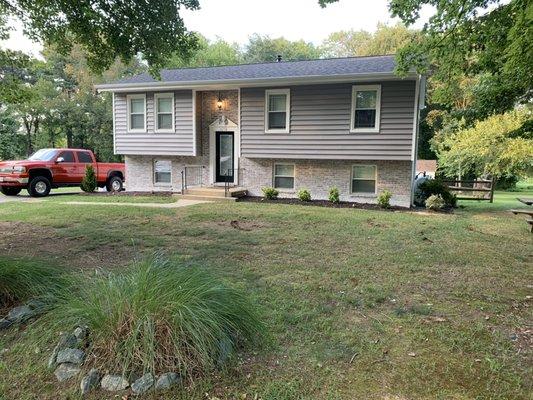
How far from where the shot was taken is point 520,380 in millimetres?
2713

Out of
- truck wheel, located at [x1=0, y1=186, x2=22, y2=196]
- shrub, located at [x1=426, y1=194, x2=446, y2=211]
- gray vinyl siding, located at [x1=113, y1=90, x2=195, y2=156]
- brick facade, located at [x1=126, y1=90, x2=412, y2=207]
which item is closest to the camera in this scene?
shrub, located at [x1=426, y1=194, x2=446, y2=211]

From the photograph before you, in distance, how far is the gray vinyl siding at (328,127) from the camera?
12078 millimetres

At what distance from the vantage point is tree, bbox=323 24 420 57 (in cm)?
3466

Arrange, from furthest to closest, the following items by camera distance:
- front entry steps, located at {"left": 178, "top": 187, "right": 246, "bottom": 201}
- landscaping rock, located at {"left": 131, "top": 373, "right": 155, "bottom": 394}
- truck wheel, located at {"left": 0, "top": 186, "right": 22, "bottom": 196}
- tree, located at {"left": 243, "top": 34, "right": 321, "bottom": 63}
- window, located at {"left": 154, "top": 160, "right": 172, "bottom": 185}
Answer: tree, located at {"left": 243, "top": 34, "right": 321, "bottom": 63} → window, located at {"left": 154, "top": 160, "right": 172, "bottom": 185} → truck wheel, located at {"left": 0, "top": 186, "right": 22, "bottom": 196} → front entry steps, located at {"left": 178, "top": 187, "right": 246, "bottom": 201} → landscaping rock, located at {"left": 131, "top": 373, "right": 155, "bottom": 394}

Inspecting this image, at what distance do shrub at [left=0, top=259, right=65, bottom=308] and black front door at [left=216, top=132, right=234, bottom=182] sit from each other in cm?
1091

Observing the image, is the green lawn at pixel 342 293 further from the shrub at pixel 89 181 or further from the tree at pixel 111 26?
the shrub at pixel 89 181

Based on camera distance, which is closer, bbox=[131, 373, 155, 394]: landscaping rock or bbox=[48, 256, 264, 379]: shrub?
bbox=[131, 373, 155, 394]: landscaping rock

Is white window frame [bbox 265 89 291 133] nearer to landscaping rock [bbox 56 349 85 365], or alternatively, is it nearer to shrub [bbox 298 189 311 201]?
shrub [bbox 298 189 311 201]

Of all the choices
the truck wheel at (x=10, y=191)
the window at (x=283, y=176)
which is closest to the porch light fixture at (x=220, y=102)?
the window at (x=283, y=176)

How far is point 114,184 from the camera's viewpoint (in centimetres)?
1767

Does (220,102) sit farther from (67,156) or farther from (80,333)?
(80,333)

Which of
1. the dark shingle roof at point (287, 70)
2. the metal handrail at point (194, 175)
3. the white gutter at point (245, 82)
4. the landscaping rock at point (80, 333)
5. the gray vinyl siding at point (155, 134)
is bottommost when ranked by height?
the landscaping rock at point (80, 333)

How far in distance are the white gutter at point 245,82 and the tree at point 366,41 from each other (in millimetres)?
23276

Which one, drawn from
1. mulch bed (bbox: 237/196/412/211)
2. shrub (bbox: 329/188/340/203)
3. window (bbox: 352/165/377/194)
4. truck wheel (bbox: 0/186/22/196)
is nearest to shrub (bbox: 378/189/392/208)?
mulch bed (bbox: 237/196/412/211)
